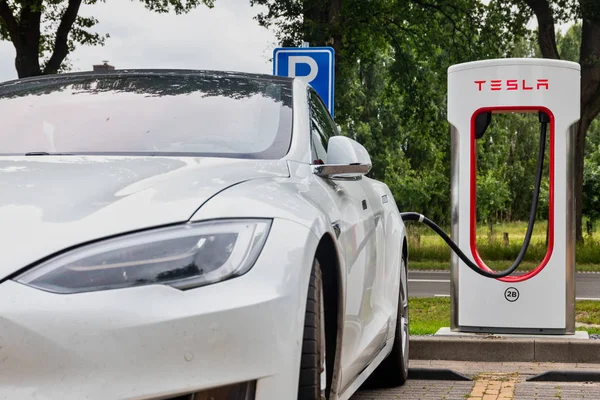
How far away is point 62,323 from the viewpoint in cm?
250

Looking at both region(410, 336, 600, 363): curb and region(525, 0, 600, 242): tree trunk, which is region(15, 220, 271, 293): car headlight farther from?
region(525, 0, 600, 242): tree trunk

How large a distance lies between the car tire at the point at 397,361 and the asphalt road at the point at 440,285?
966 centimetres

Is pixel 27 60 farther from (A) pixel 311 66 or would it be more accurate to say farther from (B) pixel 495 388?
(B) pixel 495 388

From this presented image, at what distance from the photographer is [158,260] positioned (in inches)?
106

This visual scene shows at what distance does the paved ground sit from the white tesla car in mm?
1652

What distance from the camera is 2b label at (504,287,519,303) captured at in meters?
8.05

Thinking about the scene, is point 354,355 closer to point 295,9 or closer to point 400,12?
point 295,9

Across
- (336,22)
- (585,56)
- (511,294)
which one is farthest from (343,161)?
(336,22)

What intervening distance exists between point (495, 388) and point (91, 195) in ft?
12.1

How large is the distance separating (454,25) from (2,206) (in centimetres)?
2616

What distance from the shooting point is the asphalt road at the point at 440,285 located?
1634 centimetres

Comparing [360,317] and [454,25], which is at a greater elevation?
[454,25]

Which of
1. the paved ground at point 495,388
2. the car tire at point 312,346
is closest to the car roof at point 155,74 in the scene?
the car tire at point 312,346

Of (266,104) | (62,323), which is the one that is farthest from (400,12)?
(62,323)
